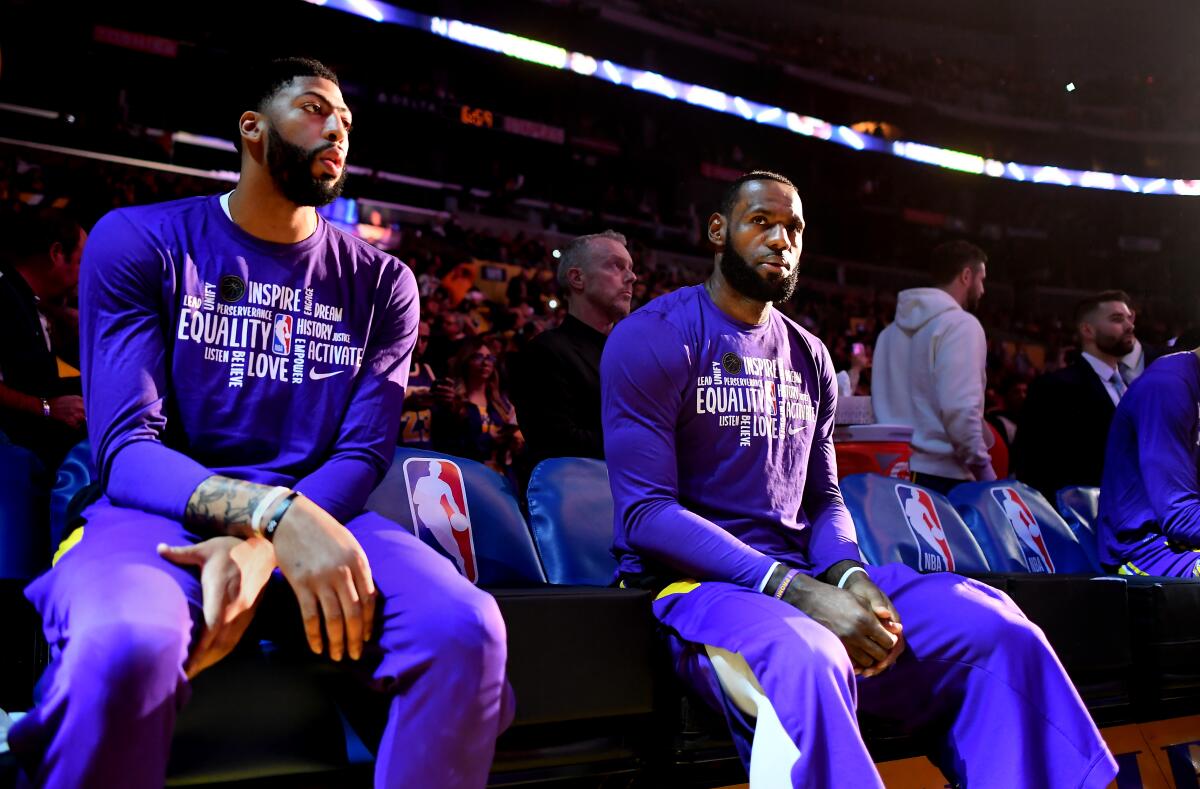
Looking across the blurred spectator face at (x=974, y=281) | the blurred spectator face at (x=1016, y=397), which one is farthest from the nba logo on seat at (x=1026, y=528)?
the blurred spectator face at (x=1016, y=397)

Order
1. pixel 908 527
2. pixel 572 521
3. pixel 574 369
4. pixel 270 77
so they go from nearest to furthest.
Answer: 1. pixel 270 77
2. pixel 572 521
3. pixel 908 527
4. pixel 574 369

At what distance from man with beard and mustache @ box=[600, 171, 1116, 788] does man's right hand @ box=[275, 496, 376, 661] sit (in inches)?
25.5

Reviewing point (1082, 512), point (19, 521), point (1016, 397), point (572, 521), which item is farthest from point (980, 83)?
point (19, 521)

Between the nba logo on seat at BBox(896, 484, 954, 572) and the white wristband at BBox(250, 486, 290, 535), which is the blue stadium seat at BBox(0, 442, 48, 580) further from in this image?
the nba logo on seat at BBox(896, 484, 954, 572)

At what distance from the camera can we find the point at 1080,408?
4441 millimetres

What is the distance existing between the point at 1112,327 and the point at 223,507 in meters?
4.21

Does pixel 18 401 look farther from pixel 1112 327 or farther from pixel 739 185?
pixel 1112 327

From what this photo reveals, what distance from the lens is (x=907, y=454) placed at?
4273mm

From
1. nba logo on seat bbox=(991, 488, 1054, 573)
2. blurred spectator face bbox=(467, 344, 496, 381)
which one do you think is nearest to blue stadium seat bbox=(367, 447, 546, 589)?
nba logo on seat bbox=(991, 488, 1054, 573)

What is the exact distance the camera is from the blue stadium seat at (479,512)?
2.30m

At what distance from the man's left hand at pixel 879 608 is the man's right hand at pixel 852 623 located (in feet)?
0.04

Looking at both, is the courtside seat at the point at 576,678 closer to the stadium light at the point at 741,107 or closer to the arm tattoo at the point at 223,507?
the arm tattoo at the point at 223,507

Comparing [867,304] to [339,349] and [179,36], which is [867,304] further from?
[339,349]

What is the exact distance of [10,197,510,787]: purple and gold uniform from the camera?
4.19 ft
